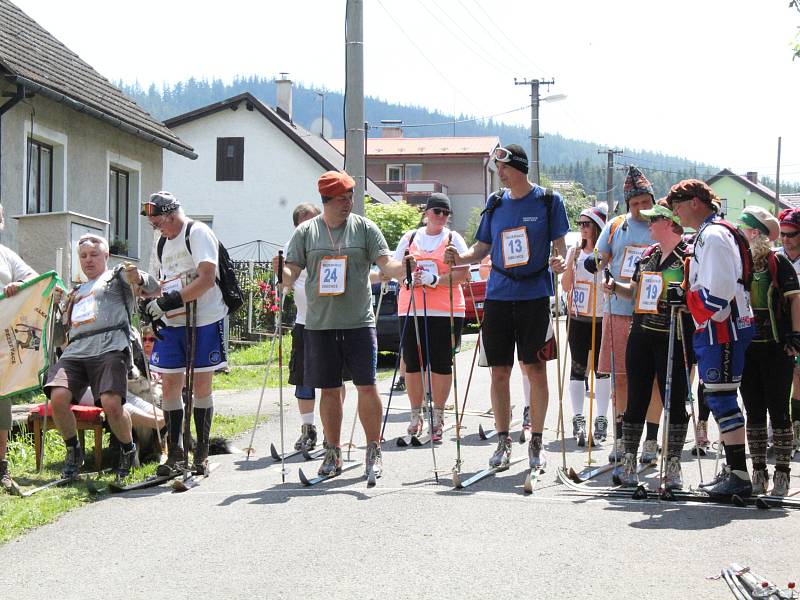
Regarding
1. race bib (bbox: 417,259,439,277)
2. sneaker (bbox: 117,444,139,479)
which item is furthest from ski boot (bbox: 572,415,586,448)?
sneaker (bbox: 117,444,139,479)

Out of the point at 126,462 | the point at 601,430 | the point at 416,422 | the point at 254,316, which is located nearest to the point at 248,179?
the point at 254,316

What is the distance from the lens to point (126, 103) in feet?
70.8

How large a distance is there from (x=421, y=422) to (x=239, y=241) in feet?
123

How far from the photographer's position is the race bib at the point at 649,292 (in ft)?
24.7

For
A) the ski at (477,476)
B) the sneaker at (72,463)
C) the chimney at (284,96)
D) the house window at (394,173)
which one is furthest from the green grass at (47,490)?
the house window at (394,173)

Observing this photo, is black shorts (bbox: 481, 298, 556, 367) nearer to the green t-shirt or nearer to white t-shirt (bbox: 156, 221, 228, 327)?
the green t-shirt

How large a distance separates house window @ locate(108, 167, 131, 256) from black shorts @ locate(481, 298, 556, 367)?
44.1ft

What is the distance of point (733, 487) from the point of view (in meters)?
6.94

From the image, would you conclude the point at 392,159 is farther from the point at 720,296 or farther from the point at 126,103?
the point at 720,296

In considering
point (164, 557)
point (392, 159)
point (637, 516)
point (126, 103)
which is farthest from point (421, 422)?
point (392, 159)

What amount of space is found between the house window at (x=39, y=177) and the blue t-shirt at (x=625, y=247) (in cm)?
1092

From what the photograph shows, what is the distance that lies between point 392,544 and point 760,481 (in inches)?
104

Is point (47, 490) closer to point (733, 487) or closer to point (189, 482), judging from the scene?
point (189, 482)

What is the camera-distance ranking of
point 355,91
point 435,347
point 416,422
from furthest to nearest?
point 355,91 → point 416,422 → point 435,347
